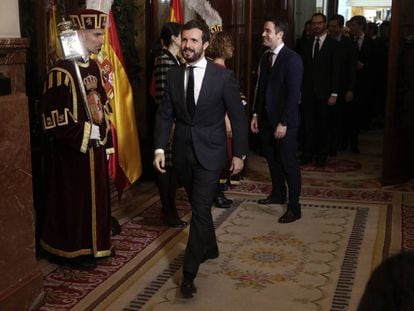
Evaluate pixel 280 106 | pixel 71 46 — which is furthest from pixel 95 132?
pixel 280 106

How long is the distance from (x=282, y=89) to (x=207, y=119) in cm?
145

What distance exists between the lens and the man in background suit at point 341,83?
24.1ft

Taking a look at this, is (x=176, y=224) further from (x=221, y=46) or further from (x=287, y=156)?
(x=221, y=46)

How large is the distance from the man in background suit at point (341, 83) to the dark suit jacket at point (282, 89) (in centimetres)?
228

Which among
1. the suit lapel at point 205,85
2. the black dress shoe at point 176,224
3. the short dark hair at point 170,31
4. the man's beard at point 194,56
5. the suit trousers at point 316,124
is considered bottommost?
the black dress shoe at point 176,224

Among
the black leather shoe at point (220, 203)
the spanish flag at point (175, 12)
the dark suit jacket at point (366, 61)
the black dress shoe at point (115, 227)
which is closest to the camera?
the black dress shoe at point (115, 227)

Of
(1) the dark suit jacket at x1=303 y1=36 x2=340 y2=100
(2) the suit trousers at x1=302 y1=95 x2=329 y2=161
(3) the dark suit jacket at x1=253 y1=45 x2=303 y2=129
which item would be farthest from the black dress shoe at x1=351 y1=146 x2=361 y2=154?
(3) the dark suit jacket at x1=253 y1=45 x2=303 y2=129

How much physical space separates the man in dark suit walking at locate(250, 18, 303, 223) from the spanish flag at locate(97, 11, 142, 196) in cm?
99

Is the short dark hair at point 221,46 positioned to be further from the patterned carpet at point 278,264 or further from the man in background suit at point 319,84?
the man in background suit at point 319,84

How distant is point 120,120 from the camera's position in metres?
4.97

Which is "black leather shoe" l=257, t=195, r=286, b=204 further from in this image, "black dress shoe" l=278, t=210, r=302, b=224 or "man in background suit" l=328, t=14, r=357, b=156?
"man in background suit" l=328, t=14, r=357, b=156

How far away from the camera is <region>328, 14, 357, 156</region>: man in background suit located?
7.34 meters

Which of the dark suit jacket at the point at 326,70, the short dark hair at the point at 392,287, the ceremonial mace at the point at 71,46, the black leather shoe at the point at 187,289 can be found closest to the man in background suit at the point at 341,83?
the dark suit jacket at the point at 326,70

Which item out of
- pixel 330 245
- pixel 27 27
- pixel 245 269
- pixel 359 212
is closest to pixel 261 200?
pixel 359 212
